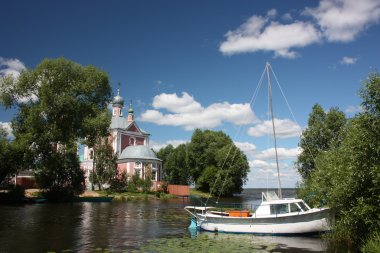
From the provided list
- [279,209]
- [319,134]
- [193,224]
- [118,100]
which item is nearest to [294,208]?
[279,209]

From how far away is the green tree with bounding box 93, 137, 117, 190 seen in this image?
81188 mm

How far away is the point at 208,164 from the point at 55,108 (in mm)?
60152

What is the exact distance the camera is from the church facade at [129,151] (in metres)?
89.5

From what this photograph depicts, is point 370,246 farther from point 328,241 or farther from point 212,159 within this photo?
point 212,159

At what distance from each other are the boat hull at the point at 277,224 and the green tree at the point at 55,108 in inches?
1154

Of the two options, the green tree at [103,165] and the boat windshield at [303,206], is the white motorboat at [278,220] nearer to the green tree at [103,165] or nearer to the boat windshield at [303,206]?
the boat windshield at [303,206]

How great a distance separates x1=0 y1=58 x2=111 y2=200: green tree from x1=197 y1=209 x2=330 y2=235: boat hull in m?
29.3

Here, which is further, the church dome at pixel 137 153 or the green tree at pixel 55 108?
the church dome at pixel 137 153

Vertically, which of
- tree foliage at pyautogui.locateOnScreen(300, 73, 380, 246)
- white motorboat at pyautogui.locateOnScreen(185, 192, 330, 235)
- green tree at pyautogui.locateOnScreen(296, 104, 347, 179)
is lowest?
white motorboat at pyautogui.locateOnScreen(185, 192, 330, 235)

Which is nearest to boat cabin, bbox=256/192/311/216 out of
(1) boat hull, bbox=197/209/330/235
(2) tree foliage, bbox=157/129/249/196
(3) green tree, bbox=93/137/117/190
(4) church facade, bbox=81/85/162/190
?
(1) boat hull, bbox=197/209/330/235

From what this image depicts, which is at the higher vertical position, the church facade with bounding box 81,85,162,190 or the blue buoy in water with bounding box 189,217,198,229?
the church facade with bounding box 81,85,162,190

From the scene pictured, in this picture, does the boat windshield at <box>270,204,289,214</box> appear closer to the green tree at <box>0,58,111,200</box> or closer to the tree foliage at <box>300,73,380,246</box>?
the tree foliage at <box>300,73,380,246</box>

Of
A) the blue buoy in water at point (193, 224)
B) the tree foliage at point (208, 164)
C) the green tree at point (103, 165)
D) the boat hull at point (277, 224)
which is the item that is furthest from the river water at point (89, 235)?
the tree foliage at point (208, 164)

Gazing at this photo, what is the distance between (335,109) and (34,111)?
4004 cm
